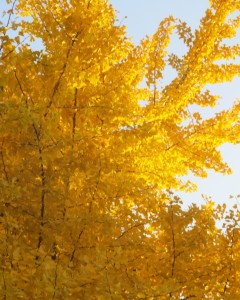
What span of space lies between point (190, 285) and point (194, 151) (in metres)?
3.10

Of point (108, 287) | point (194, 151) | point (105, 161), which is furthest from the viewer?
point (194, 151)

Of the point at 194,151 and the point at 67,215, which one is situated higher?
the point at 194,151

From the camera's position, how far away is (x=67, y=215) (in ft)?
11.1

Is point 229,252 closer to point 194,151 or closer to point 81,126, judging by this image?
point 81,126

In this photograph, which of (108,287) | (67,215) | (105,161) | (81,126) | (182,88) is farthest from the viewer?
(182,88)

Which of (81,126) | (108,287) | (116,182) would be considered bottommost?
→ (108,287)

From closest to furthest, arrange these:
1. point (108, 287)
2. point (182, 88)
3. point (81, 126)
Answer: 1. point (108, 287)
2. point (81, 126)
3. point (182, 88)

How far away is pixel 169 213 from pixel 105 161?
30.1 inches

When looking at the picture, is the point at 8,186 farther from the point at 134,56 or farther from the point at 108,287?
the point at 134,56

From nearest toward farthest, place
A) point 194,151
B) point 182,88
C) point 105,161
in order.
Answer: point 105,161, point 182,88, point 194,151

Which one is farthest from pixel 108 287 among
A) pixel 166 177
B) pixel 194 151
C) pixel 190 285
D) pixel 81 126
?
pixel 194 151

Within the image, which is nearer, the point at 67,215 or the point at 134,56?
the point at 67,215

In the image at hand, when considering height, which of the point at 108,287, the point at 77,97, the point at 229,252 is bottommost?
the point at 108,287

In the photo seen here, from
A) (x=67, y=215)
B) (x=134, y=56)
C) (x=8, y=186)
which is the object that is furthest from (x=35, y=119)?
(x=134, y=56)
